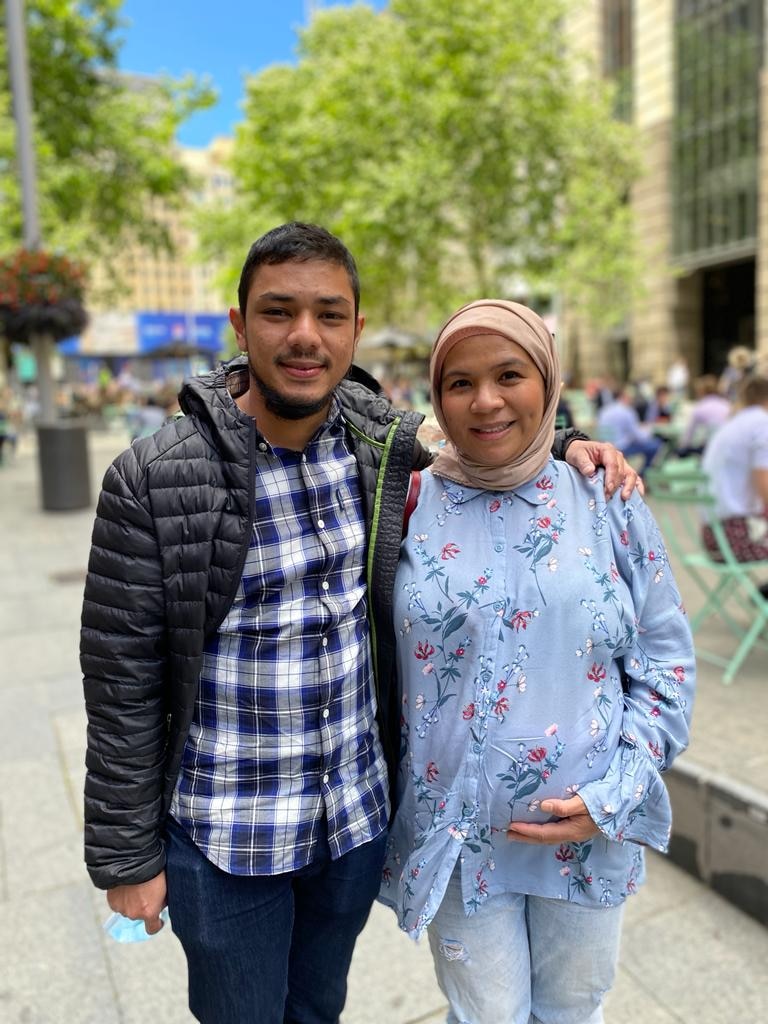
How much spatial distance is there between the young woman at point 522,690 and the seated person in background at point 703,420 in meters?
8.84

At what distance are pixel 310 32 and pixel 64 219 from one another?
48.2 feet

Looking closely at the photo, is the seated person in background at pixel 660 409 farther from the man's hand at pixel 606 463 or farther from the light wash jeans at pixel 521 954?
the light wash jeans at pixel 521 954

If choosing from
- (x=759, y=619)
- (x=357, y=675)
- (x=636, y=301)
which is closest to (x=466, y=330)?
(x=357, y=675)

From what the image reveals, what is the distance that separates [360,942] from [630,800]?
1.54 metres

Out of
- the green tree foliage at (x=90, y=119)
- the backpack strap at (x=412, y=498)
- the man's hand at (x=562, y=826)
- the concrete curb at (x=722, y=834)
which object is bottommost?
the concrete curb at (x=722, y=834)

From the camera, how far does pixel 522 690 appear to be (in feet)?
4.87

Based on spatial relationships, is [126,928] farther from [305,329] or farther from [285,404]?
[305,329]

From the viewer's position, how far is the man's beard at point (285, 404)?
4.69ft

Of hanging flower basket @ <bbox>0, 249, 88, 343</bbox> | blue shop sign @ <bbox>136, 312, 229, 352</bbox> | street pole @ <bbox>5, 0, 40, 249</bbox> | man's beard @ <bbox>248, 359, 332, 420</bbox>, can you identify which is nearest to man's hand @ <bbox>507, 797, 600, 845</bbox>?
man's beard @ <bbox>248, 359, 332, 420</bbox>

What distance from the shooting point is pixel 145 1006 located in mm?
2367

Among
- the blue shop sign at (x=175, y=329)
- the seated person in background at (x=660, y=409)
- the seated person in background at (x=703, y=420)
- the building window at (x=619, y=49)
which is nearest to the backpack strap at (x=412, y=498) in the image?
the seated person in background at (x=703, y=420)

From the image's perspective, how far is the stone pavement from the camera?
92.2 inches

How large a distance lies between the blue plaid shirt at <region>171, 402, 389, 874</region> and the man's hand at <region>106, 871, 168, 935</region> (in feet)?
0.36

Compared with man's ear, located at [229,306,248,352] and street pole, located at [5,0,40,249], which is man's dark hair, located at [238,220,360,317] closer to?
man's ear, located at [229,306,248,352]
